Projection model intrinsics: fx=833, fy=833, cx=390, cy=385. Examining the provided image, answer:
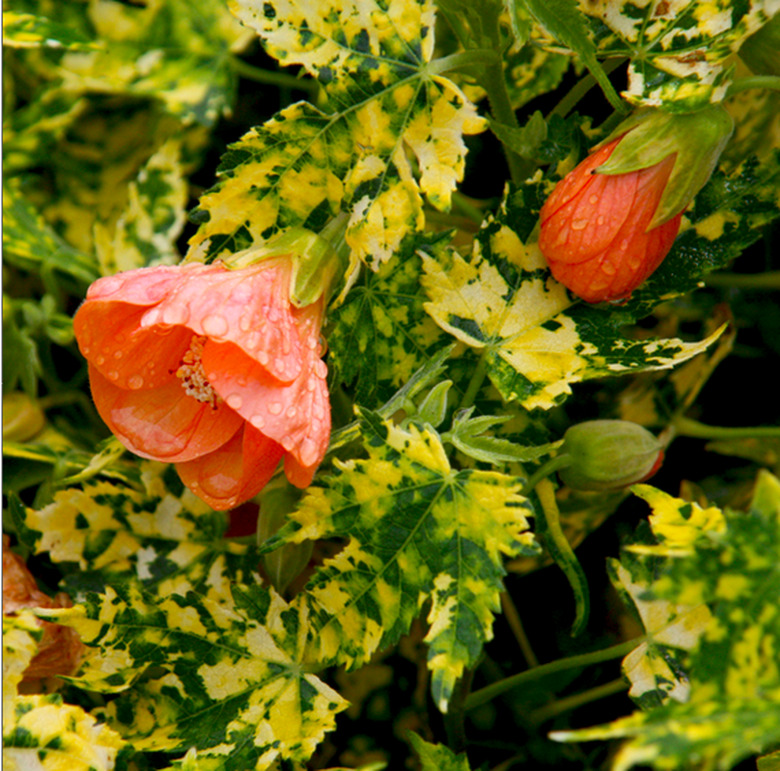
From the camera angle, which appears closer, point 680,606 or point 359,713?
point 680,606

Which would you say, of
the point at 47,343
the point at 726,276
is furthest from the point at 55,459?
the point at 726,276

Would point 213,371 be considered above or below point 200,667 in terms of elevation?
above

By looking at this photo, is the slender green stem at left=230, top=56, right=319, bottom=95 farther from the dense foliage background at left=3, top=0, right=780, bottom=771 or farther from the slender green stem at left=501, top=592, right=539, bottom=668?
the slender green stem at left=501, top=592, right=539, bottom=668

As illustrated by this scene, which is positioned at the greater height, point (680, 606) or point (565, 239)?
point (565, 239)

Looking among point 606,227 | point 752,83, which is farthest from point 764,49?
point 606,227

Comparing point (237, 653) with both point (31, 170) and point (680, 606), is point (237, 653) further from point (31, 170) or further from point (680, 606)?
point (31, 170)

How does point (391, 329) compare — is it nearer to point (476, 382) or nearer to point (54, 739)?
point (476, 382)
